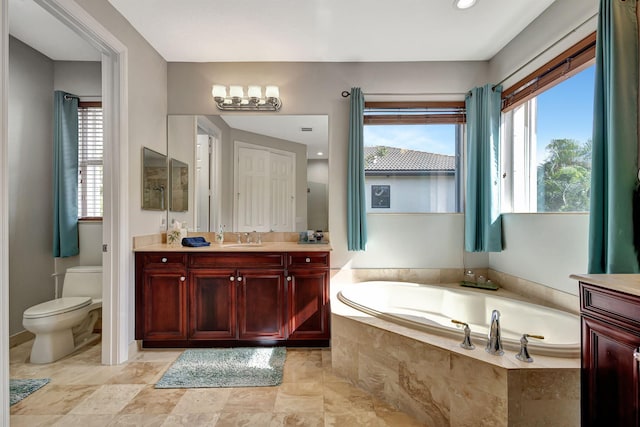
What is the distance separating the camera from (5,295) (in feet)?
4.75

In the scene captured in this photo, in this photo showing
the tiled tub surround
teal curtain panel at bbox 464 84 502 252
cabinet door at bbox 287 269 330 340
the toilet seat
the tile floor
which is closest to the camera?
the tiled tub surround

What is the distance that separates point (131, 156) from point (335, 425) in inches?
94.1

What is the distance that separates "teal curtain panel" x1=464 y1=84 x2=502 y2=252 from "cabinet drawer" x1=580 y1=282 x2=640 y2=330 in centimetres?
152

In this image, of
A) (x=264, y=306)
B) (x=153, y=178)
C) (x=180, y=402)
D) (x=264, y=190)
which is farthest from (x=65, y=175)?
(x=180, y=402)

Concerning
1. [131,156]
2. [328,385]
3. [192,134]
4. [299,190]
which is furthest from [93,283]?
[328,385]

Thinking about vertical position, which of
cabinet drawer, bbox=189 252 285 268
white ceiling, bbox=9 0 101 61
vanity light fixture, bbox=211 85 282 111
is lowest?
cabinet drawer, bbox=189 252 285 268

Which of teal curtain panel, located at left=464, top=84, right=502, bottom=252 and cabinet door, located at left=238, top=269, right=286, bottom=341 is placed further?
teal curtain panel, located at left=464, top=84, right=502, bottom=252

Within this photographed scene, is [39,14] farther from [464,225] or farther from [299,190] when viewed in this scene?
[464,225]

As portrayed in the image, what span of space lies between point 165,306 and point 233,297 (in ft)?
1.84

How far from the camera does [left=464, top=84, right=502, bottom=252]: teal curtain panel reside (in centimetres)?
267

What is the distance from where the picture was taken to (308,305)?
2.54 m

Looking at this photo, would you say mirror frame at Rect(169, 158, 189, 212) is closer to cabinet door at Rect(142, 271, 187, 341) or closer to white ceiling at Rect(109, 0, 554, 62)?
cabinet door at Rect(142, 271, 187, 341)

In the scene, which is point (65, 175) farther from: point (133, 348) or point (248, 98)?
point (248, 98)

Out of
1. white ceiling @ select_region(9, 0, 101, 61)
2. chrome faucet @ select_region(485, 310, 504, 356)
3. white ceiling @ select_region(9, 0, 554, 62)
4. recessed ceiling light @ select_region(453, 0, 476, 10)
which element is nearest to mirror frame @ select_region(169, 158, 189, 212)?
white ceiling @ select_region(9, 0, 554, 62)
